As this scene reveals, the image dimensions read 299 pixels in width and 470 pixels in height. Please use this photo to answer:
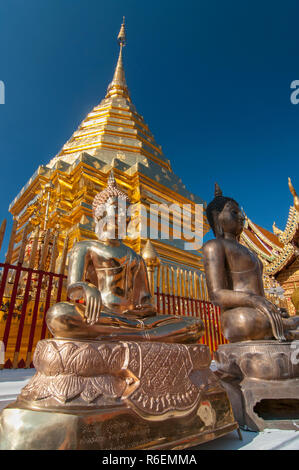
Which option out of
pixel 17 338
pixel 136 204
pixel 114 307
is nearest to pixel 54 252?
pixel 17 338

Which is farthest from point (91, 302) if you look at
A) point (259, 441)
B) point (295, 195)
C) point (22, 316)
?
point (295, 195)

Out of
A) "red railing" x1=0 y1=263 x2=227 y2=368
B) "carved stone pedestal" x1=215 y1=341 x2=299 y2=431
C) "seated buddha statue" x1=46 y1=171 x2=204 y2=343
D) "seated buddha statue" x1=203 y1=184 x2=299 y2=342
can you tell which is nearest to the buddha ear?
"seated buddha statue" x1=203 y1=184 x2=299 y2=342

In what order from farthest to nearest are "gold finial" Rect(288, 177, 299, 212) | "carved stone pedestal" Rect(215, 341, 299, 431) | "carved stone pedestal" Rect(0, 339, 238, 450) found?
"gold finial" Rect(288, 177, 299, 212) → "carved stone pedestal" Rect(215, 341, 299, 431) → "carved stone pedestal" Rect(0, 339, 238, 450)

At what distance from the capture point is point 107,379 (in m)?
1.24

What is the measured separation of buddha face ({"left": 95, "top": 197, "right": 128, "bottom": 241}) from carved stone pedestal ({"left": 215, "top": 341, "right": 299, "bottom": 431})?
4.15 feet

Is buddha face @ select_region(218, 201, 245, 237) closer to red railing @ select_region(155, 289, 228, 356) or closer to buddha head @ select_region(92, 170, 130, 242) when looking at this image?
buddha head @ select_region(92, 170, 130, 242)

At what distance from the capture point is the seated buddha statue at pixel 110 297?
1.46m

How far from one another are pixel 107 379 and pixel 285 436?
109cm

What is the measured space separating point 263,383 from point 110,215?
1.65m

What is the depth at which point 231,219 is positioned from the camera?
255 cm

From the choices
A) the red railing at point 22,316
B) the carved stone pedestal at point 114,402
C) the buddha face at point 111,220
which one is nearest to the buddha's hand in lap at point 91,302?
the carved stone pedestal at point 114,402

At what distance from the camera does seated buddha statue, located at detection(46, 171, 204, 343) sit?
146cm

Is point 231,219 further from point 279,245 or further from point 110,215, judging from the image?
point 279,245
